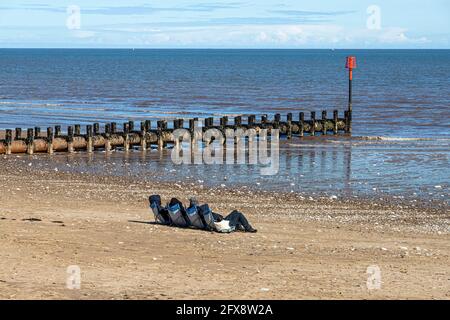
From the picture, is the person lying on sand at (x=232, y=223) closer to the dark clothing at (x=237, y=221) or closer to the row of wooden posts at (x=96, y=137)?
the dark clothing at (x=237, y=221)

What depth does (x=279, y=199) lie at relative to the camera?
25.2m

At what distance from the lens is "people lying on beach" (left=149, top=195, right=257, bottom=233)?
731 inches

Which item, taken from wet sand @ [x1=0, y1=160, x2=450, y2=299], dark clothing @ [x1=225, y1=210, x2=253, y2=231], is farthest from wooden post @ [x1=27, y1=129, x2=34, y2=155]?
dark clothing @ [x1=225, y1=210, x2=253, y2=231]

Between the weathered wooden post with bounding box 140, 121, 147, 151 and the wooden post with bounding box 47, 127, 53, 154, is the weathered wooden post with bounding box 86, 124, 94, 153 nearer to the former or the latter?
the wooden post with bounding box 47, 127, 53, 154

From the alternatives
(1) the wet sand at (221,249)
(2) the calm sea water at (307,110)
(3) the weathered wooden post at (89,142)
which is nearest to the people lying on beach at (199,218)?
(1) the wet sand at (221,249)

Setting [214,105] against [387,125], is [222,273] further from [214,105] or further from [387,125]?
[214,105]

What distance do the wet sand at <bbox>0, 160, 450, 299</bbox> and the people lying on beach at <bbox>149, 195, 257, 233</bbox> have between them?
0.32 meters

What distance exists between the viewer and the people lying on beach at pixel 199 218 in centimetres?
1858

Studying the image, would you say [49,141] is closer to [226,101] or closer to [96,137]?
[96,137]

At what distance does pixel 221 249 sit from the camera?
16.8m

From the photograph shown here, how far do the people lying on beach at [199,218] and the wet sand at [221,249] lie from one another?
1.07 ft

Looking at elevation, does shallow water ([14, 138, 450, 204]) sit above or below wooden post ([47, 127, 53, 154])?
below

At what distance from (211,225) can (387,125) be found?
3826cm

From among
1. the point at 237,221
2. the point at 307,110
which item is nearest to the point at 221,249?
the point at 237,221
